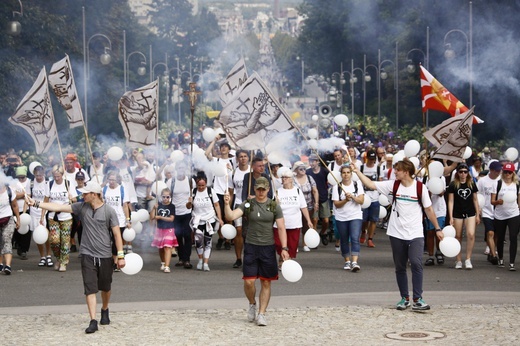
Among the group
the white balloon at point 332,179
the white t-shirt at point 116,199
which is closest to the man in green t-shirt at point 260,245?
the white balloon at point 332,179

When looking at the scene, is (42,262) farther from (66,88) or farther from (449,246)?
(449,246)

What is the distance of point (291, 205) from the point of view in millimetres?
15734

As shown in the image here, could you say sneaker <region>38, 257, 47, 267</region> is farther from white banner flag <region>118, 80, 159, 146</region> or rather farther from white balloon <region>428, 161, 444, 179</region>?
white balloon <region>428, 161, 444, 179</region>

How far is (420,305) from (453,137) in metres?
3.10

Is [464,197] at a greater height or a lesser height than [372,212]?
greater

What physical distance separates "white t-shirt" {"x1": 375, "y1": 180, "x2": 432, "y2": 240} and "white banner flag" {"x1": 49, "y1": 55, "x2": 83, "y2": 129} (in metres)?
5.27

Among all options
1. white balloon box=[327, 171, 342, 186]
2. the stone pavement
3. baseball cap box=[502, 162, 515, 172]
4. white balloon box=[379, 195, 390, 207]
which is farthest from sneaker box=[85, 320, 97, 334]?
white balloon box=[379, 195, 390, 207]

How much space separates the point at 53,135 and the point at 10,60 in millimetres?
21386

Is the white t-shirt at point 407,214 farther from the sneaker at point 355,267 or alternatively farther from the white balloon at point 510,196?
the white balloon at point 510,196

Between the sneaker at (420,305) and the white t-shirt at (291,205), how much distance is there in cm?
380

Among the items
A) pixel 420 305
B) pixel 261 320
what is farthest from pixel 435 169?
pixel 261 320

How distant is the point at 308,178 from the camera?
19.1 metres

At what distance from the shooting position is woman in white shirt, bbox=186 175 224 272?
52.6 ft

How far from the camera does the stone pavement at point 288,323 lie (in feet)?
34.6
